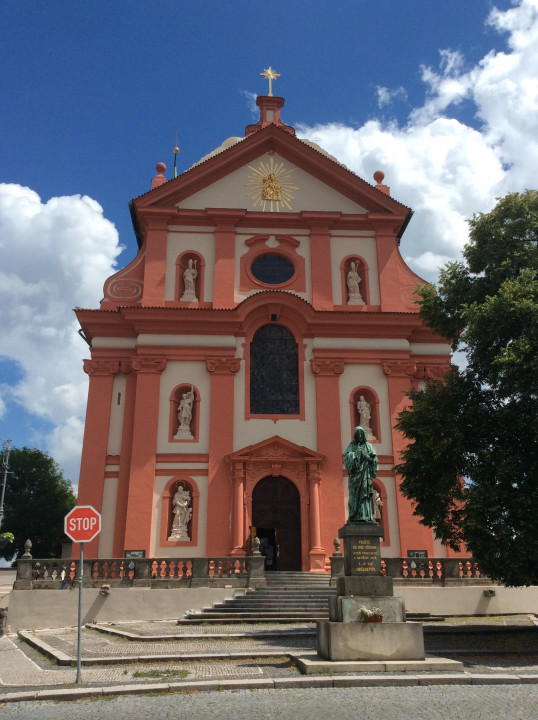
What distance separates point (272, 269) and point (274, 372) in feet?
A: 14.3

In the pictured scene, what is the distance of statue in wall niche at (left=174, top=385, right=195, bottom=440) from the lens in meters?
21.7

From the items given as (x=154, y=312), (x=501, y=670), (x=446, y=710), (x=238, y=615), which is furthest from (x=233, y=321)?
(x=446, y=710)

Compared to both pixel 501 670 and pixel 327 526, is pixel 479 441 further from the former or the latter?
pixel 327 526

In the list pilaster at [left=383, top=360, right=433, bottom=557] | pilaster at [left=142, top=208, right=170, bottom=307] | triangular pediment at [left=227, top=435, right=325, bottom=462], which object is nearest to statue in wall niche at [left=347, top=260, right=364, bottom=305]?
pilaster at [left=383, top=360, right=433, bottom=557]

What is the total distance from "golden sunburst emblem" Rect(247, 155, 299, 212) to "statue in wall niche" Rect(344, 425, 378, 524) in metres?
15.3

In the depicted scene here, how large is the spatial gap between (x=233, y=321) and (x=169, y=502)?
676 cm

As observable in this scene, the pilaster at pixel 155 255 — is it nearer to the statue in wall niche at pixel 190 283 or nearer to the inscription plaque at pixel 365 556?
the statue in wall niche at pixel 190 283

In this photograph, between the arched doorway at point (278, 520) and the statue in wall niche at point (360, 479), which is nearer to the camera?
the statue in wall niche at point (360, 479)

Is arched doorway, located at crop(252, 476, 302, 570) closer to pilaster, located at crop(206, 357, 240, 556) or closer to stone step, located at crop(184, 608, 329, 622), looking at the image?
pilaster, located at crop(206, 357, 240, 556)

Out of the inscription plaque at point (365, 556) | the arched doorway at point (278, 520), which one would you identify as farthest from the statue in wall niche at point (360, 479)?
the arched doorway at point (278, 520)

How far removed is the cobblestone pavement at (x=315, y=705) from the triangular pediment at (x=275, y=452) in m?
12.9

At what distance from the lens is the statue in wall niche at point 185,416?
21656 millimetres

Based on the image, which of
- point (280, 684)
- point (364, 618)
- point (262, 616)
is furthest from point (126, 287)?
point (280, 684)

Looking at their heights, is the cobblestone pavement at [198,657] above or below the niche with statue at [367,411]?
below
